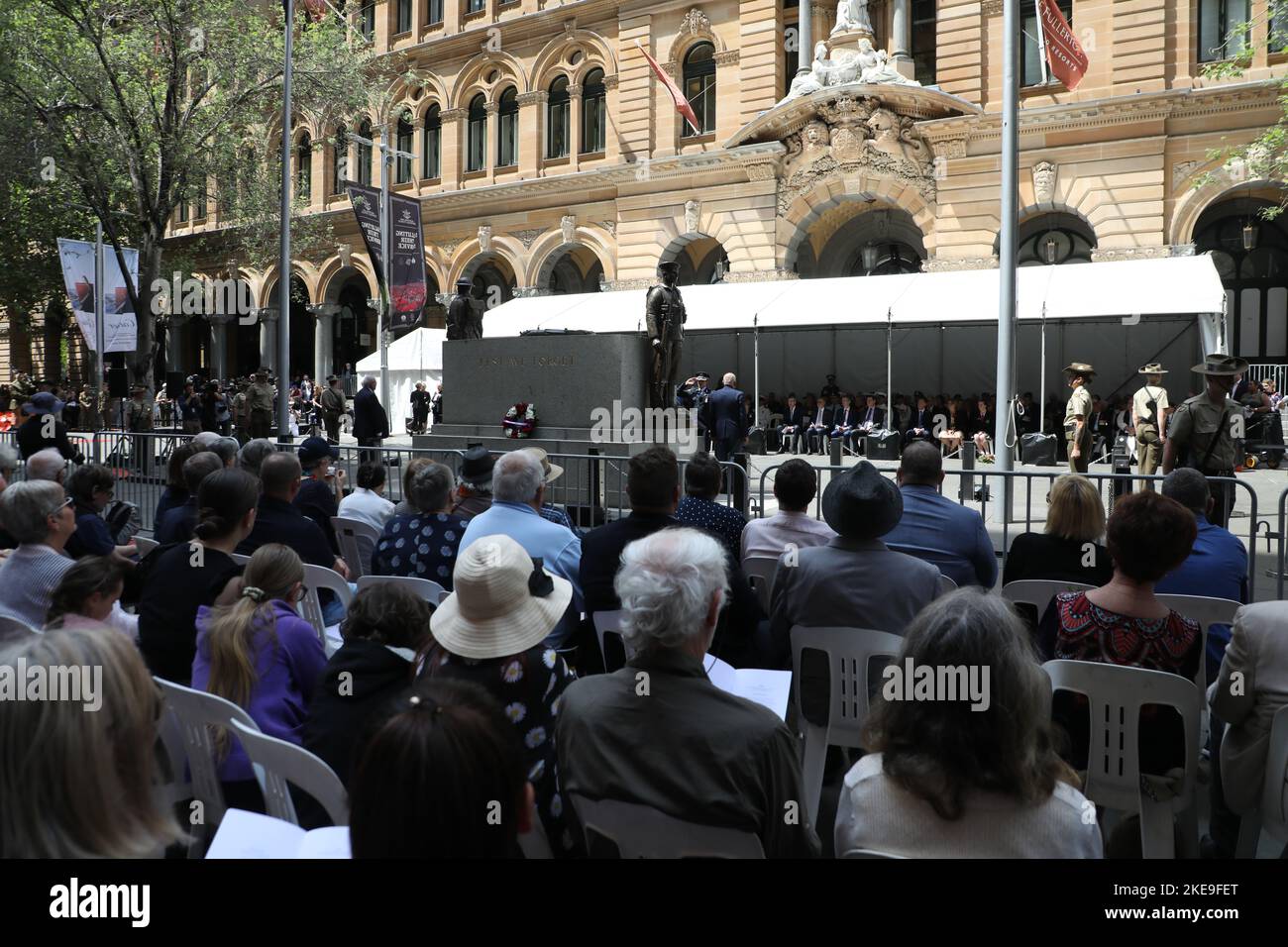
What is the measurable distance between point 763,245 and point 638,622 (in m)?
26.2

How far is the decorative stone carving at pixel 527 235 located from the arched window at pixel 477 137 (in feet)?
9.95

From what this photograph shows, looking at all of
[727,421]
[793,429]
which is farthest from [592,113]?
[727,421]

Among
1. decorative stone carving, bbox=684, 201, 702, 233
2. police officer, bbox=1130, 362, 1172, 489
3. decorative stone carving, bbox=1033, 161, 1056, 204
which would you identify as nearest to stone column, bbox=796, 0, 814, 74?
decorative stone carving, bbox=684, 201, 702, 233

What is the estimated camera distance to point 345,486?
42.0 ft

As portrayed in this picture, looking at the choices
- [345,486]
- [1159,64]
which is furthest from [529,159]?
[345,486]

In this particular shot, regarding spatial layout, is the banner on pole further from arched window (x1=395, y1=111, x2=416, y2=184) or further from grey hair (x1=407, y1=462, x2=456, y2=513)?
grey hair (x1=407, y1=462, x2=456, y2=513)

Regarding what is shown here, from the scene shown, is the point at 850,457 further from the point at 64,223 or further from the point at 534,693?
the point at 64,223

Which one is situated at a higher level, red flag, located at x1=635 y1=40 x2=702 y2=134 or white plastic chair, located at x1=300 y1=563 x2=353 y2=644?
red flag, located at x1=635 y1=40 x2=702 y2=134

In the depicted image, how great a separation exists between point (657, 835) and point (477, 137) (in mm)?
34616

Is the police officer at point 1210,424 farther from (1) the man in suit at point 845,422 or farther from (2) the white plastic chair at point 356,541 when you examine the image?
(1) the man in suit at point 845,422

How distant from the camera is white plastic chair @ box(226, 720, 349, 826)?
303cm

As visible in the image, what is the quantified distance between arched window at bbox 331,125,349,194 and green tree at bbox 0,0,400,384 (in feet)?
37.4

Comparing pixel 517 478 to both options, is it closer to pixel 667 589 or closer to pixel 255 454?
pixel 667 589

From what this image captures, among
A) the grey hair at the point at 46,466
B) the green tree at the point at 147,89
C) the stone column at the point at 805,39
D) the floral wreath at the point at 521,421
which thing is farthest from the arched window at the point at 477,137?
the grey hair at the point at 46,466
